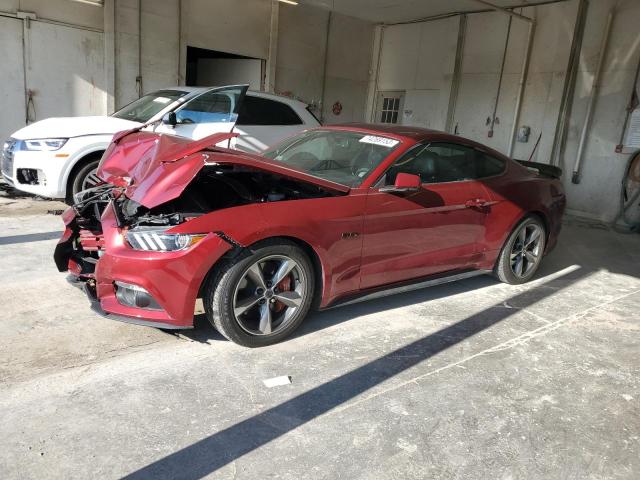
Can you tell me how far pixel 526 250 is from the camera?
17.2ft

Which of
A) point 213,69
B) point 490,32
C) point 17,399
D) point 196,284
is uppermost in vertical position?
point 490,32

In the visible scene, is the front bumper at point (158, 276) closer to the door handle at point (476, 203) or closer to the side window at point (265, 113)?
the door handle at point (476, 203)

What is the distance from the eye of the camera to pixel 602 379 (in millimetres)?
3436

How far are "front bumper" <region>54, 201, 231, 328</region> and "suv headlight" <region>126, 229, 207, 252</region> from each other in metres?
0.03

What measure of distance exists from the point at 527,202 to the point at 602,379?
2027 millimetres

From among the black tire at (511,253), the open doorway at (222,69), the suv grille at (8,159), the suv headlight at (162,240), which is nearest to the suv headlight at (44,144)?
the suv grille at (8,159)

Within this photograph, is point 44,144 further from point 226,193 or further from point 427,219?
point 427,219

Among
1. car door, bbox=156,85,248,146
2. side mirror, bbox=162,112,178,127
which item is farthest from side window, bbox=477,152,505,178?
side mirror, bbox=162,112,178,127

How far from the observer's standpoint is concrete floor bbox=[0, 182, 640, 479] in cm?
242

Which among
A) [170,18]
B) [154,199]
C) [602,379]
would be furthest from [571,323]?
[170,18]

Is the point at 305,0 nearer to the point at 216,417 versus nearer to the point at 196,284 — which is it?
the point at 196,284

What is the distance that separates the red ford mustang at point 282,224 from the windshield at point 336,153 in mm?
14

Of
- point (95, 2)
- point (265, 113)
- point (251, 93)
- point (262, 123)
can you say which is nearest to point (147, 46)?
point (95, 2)

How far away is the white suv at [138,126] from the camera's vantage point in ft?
20.2
